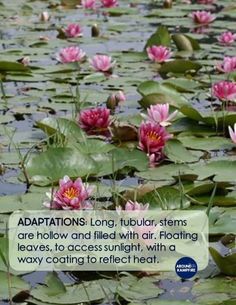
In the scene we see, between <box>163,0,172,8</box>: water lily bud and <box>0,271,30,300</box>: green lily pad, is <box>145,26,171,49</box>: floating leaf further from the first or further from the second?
<box>0,271,30,300</box>: green lily pad

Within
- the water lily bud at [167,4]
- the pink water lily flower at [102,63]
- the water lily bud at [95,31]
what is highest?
the pink water lily flower at [102,63]

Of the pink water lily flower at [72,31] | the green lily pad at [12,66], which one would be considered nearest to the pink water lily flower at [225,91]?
the green lily pad at [12,66]

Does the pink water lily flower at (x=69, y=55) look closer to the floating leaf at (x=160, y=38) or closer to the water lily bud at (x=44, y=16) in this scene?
the floating leaf at (x=160, y=38)

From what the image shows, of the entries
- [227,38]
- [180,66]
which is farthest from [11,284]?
[227,38]

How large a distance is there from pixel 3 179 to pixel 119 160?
1.22 feet

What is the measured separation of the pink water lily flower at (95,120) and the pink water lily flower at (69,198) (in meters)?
0.79

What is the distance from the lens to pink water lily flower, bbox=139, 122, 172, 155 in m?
2.56

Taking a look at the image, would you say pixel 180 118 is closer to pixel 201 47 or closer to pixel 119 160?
pixel 119 160

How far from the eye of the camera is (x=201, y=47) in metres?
4.64

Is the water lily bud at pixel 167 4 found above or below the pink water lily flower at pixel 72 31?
below

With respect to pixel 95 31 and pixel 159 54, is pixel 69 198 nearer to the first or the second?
pixel 159 54

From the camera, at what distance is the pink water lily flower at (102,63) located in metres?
3.80

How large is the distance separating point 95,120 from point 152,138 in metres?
0.34

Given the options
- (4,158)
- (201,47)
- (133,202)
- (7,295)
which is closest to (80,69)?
(201,47)
